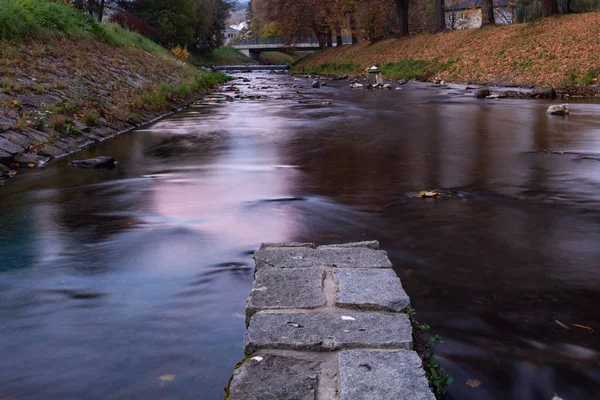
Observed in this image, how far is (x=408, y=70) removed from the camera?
38.4 m

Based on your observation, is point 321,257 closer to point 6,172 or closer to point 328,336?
point 328,336

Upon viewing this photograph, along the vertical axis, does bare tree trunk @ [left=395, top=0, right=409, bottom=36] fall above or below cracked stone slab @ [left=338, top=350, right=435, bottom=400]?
above

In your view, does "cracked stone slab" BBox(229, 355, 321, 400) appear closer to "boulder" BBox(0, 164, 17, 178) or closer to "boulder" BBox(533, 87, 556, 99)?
"boulder" BBox(0, 164, 17, 178)

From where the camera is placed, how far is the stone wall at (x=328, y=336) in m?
2.82

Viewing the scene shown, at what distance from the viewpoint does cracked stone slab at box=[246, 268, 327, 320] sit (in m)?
3.66

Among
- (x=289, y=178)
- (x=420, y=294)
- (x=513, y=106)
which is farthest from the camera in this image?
(x=513, y=106)

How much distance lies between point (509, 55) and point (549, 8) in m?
3.84

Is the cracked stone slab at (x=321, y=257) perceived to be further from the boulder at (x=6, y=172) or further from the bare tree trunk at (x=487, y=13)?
the bare tree trunk at (x=487, y=13)

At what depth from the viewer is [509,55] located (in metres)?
30.0

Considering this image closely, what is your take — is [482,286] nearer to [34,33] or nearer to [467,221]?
[467,221]

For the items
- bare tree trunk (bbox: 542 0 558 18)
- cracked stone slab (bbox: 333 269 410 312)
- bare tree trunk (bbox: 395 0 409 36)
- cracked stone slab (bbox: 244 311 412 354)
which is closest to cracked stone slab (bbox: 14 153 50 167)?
cracked stone slab (bbox: 333 269 410 312)

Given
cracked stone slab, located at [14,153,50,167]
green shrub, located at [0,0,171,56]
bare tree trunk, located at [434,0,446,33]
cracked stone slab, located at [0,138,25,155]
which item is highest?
bare tree trunk, located at [434,0,446,33]

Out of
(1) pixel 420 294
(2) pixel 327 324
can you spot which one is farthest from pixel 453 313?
(2) pixel 327 324

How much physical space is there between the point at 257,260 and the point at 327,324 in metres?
1.25
